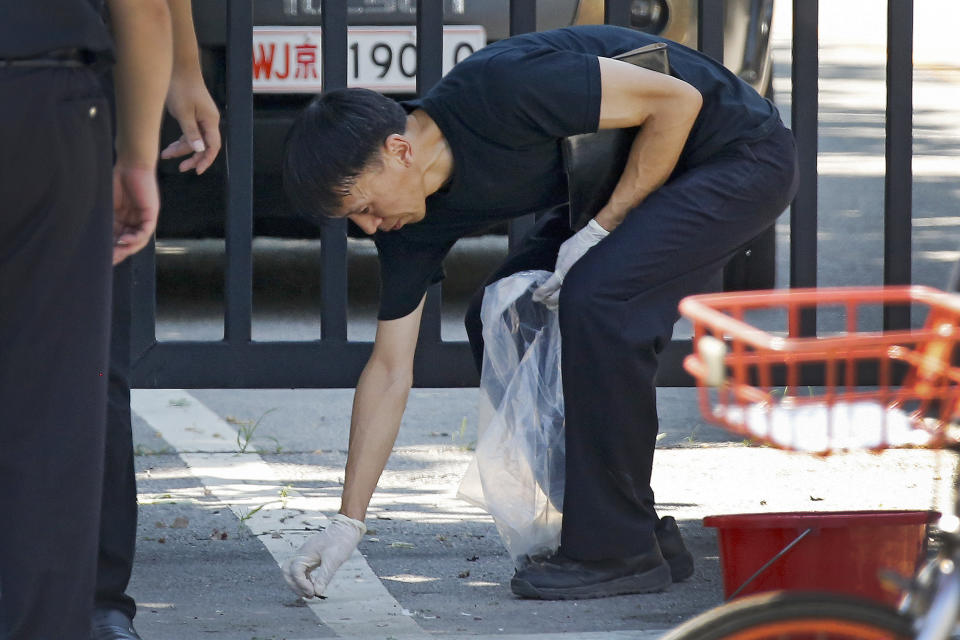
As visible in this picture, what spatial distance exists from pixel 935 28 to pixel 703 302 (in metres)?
13.9

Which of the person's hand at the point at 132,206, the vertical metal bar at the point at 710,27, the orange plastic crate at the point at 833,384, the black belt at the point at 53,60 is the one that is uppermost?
the vertical metal bar at the point at 710,27

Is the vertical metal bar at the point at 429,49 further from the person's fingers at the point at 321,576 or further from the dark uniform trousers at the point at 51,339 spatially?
the dark uniform trousers at the point at 51,339

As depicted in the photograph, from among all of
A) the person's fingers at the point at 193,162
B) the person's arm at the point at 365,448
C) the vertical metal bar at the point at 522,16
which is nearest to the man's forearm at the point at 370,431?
the person's arm at the point at 365,448

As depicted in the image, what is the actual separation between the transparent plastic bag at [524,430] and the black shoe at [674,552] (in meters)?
0.23

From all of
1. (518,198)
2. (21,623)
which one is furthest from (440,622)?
(21,623)

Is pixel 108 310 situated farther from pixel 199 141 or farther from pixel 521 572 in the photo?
pixel 521 572

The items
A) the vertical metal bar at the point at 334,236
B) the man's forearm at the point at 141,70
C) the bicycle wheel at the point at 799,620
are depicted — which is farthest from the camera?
the vertical metal bar at the point at 334,236

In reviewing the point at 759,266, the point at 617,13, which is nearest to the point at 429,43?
the point at 617,13

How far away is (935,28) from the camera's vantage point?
47.3 ft

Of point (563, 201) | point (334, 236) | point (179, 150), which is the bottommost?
point (334, 236)

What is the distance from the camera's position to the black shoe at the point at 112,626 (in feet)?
7.71

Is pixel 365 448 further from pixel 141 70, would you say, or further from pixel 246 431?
pixel 246 431

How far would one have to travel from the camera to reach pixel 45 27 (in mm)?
1661

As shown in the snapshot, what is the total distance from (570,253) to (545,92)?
0.35m
